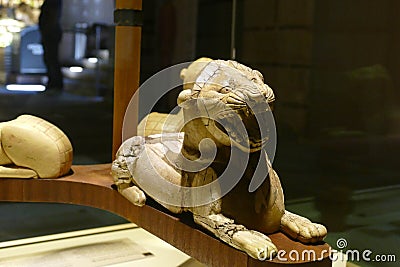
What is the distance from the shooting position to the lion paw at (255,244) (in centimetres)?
97

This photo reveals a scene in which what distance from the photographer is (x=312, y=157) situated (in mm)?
2141

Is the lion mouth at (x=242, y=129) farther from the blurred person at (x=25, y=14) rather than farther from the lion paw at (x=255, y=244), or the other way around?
the blurred person at (x=25, y=14)

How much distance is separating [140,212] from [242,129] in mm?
438

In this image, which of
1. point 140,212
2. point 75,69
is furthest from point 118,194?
point 75,69

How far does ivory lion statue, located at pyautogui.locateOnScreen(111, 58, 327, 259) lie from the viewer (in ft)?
3.29

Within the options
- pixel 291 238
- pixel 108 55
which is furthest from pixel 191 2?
pixel 291 238

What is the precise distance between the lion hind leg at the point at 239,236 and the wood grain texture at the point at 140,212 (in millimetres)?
16

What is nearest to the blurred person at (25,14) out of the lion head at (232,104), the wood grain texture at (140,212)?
the wood grain texture at (140,212)

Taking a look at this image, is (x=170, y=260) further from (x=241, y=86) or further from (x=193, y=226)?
(x=241, y=86)

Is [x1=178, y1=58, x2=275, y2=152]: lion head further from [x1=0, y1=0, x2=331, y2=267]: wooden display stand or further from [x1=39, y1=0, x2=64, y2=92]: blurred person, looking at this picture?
[x1=39, y1=0, x2=64, y2=92]: blurred person

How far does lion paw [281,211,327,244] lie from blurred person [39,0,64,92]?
3.75 ft

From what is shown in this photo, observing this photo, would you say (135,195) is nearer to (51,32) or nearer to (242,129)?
(242,129)

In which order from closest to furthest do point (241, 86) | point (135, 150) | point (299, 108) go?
1. point (241, 86)
2. point (135, 150)
3. point (299, 108)

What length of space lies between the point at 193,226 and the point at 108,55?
104cm
